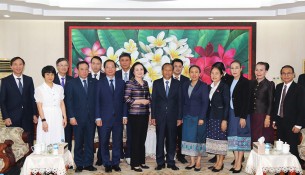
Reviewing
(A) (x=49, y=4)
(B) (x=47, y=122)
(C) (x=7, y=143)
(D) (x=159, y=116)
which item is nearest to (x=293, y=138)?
(D) (x=159, y=116)

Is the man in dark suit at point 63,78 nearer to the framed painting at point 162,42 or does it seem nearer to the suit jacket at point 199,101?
the suit jacket at point 199,101

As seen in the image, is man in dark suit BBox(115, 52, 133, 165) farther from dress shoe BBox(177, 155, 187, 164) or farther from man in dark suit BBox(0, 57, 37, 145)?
man in dark suit BBox(0, 57, 37, 145)

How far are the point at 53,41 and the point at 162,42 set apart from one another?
253 centimetres

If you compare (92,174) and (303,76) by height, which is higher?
(303,76)

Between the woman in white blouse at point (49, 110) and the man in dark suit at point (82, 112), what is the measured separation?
275 millimetres

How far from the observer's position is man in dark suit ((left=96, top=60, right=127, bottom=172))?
6.75 meters

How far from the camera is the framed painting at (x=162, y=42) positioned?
9.97m

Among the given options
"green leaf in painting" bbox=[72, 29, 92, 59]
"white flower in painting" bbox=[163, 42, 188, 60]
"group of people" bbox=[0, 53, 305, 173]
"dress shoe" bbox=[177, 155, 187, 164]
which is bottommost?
"dress shoe" bbox=[177, 155, 187, 164]

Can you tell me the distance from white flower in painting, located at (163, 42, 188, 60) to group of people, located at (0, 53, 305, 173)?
3031 mm

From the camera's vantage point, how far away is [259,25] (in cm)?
1014

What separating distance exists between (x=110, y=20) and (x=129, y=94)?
365 cm

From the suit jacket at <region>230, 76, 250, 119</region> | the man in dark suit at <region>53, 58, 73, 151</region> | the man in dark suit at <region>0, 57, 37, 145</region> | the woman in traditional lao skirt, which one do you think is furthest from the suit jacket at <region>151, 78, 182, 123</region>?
the man in dark suit at <region>0, 57, 37, 145</region>

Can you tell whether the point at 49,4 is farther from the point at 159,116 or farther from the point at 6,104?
the point at 159,116

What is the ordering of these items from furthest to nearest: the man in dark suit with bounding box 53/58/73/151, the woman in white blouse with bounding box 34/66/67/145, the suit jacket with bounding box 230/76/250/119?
the man in dark suit with bounding box 53/58/73/151 < the suit jacket with bounding box 230/76/250/119 < the woman in white blouse with bounding box 34/66/67/145
